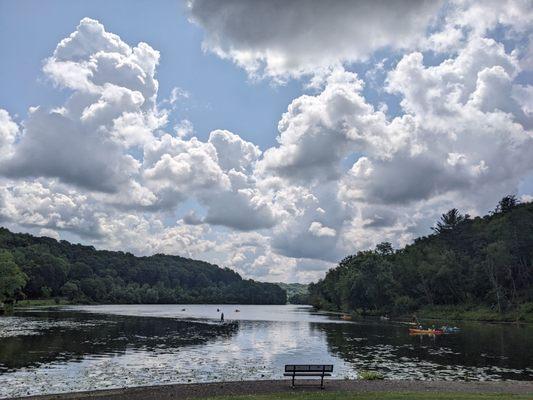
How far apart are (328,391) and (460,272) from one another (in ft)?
431

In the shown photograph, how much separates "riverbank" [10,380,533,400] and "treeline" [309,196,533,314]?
10368cm

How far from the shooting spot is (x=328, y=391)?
2794 cm

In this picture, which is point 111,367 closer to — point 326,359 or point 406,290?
point 326,359

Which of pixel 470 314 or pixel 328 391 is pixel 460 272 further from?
pixel 328 391

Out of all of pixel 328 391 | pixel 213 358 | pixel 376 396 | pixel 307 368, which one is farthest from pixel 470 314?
pixel 376 396

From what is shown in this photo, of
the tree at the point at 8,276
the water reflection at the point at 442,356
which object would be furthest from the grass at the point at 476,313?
the tree at the point at 8,276

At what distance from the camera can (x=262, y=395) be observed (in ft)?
85.9

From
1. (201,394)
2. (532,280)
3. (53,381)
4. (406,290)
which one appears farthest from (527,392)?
(406,290)

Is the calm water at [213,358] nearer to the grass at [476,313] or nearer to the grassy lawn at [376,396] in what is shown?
the grassy lawn at [376,396]

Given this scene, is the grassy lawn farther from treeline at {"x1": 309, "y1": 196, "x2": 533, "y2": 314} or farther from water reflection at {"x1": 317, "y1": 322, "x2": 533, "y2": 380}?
treeline at {"x1": 309, "y1": 196, "x2": 533, "y2": 314}

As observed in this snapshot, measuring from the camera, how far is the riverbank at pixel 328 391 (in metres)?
25.8

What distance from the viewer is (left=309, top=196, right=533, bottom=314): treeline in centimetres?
12812

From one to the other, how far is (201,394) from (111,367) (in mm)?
15537

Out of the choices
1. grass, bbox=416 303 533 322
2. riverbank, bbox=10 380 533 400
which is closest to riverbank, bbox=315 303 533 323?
grass, bbox=416 303 533 322
